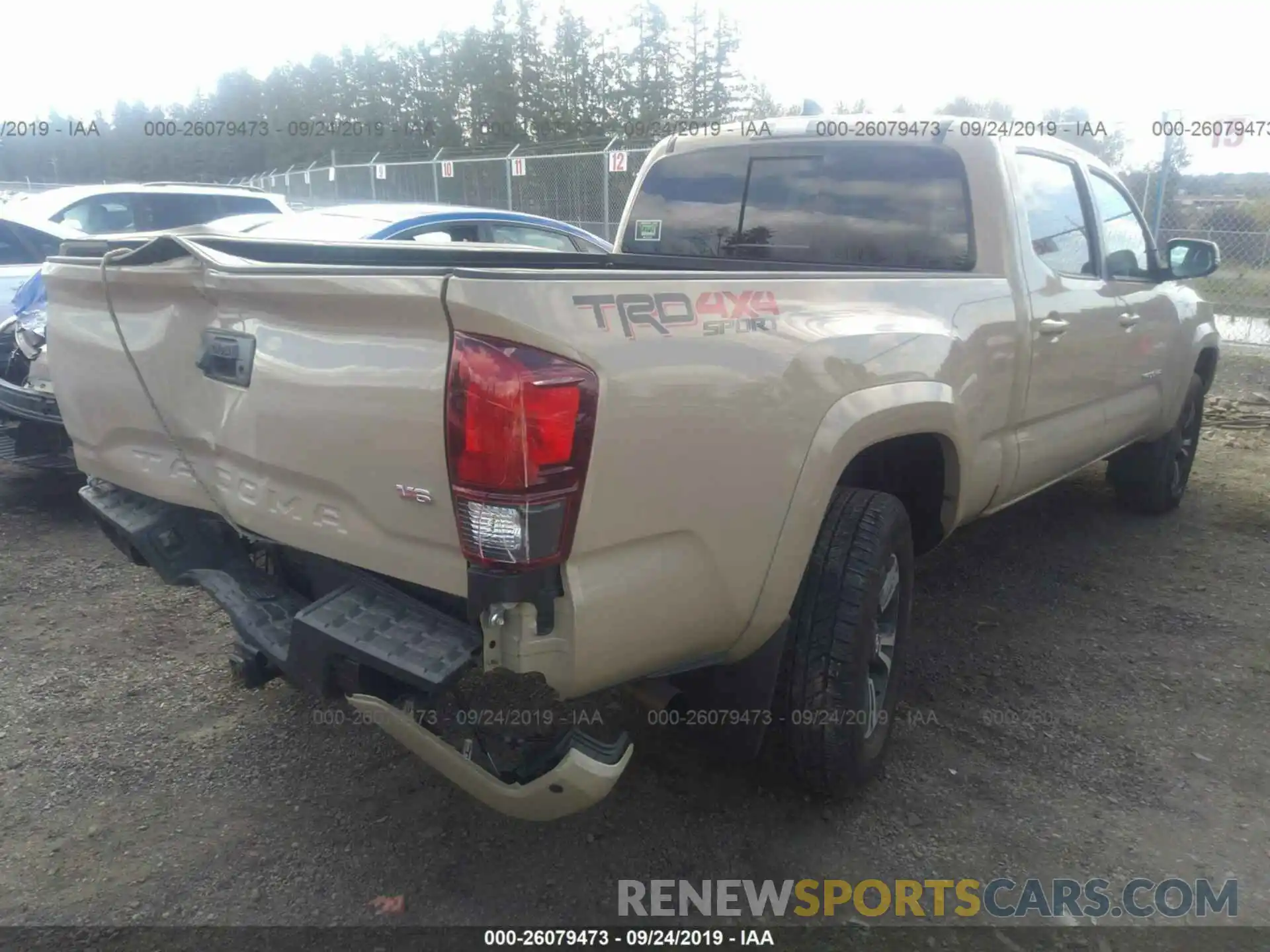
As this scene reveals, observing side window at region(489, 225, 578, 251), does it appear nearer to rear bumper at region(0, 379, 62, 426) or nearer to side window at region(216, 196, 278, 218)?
side window at region(216, 196, 278, 218)

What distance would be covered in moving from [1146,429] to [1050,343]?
1.69 metres

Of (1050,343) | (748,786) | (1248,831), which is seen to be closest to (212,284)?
(748,786)

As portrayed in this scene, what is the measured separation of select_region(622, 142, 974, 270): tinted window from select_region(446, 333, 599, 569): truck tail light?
6.81ft

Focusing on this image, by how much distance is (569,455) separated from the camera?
183 cm

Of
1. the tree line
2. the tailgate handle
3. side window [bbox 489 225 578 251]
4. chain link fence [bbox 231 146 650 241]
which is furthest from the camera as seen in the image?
the tree line

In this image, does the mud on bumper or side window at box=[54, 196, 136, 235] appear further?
side window at box=[54, 196, 136, 235]

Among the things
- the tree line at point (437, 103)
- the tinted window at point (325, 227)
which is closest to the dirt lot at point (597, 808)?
the tinted window at point (325, 227)

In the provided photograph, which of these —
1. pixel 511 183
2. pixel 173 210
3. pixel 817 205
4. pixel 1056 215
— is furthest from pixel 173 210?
pixel 511 183

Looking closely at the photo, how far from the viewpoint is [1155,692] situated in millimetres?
3457

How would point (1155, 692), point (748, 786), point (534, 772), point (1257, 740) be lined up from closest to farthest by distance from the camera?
point (534, 772) → point (748, 786) → point (1257, 740) → point (1155, 692)

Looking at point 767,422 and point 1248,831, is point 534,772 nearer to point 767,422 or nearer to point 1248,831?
point 767,422

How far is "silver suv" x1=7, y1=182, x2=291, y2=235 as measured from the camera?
7.77m

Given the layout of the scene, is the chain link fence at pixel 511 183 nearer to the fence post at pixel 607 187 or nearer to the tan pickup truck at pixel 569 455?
the fence post at pixel 607 187

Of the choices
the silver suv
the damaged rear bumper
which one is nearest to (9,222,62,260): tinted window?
the silver suv
